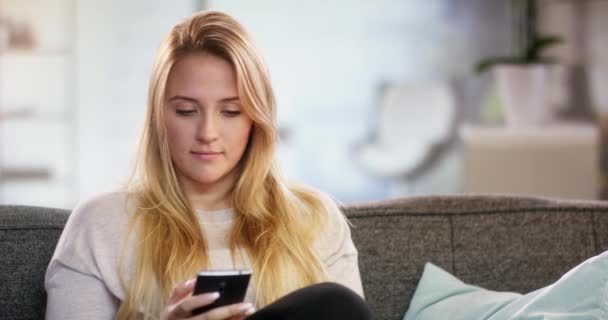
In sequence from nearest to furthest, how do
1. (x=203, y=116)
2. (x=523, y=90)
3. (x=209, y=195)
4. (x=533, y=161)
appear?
(x=203, y=116) < (x=209, y=195) < (x=533, y=161) < (x=523, y=90)

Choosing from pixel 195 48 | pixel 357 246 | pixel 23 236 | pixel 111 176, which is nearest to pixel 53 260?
pixel 23 236

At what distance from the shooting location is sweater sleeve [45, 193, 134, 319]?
1.64 meters

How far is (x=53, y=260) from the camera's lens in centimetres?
168

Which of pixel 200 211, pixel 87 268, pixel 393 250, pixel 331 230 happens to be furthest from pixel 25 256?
pixel 393 250

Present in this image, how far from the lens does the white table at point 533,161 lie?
4223 mm

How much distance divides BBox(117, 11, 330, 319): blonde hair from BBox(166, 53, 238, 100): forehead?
0.02 metres

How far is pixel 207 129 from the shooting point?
172 centimetres

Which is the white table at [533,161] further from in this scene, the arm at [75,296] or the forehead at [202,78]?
the arm at [75,296]

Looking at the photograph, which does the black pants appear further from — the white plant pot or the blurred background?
the blurred background

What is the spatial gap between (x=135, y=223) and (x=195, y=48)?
1.08 ft

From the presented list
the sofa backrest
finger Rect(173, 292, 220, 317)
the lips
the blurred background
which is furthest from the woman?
the blurred background

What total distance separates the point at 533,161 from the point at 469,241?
94.8 inches

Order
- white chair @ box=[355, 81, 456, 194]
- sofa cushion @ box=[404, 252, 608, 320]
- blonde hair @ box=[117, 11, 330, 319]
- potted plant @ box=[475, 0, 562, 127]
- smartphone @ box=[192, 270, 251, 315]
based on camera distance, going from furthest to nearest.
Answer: white chair @ box=[355, 81, 456, 194], potted plant @ box=[475, 0, 562, 127], blonde hair @ box=[117, 11, 330, 319], sofa cushion @ box=[404, 252, 608, 320], smartphone @ box=[192, 270, 251, 315]

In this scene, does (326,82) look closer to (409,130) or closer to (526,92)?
(409,130)
